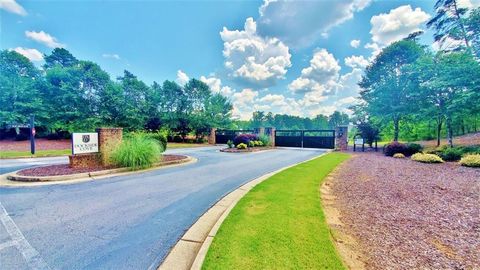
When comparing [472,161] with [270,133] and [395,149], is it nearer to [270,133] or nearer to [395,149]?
[395,149]

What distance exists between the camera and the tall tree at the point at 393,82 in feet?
56.9

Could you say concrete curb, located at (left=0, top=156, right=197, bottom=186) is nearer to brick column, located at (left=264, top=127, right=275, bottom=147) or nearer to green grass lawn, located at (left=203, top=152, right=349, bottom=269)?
green grass lawn, located at (left=203, top=152, right=349, bottom=269)

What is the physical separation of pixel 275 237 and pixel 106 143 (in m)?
8.13

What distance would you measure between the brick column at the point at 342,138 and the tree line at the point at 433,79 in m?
1.41

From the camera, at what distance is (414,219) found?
357 centimetres

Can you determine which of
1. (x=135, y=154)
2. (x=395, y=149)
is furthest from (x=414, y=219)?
(x=395, y=149)

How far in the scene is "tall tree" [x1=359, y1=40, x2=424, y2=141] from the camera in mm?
17344

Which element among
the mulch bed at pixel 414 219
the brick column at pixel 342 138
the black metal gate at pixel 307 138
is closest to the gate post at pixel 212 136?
the black metal gate at pixel 307 138

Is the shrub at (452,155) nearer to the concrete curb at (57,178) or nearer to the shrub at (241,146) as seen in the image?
the shrub at (241,146)

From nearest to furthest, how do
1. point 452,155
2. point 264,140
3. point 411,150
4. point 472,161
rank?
1. point 472,161
2. point 452,155
3. point 411,150
4. point 264,140

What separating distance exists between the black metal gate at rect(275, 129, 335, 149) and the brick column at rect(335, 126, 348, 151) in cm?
79

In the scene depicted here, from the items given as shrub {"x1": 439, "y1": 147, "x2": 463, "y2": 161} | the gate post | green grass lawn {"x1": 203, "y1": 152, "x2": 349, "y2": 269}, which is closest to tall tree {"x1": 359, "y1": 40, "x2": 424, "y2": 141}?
shrub {"x1": 439, "y1": 147, "x2": 463, "y2": 161}

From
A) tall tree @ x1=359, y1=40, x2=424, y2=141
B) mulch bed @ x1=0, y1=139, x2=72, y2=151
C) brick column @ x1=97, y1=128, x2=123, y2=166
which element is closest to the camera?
brick column @ x1=97, y1=128, x2=123, y2=166

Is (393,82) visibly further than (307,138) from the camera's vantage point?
No
